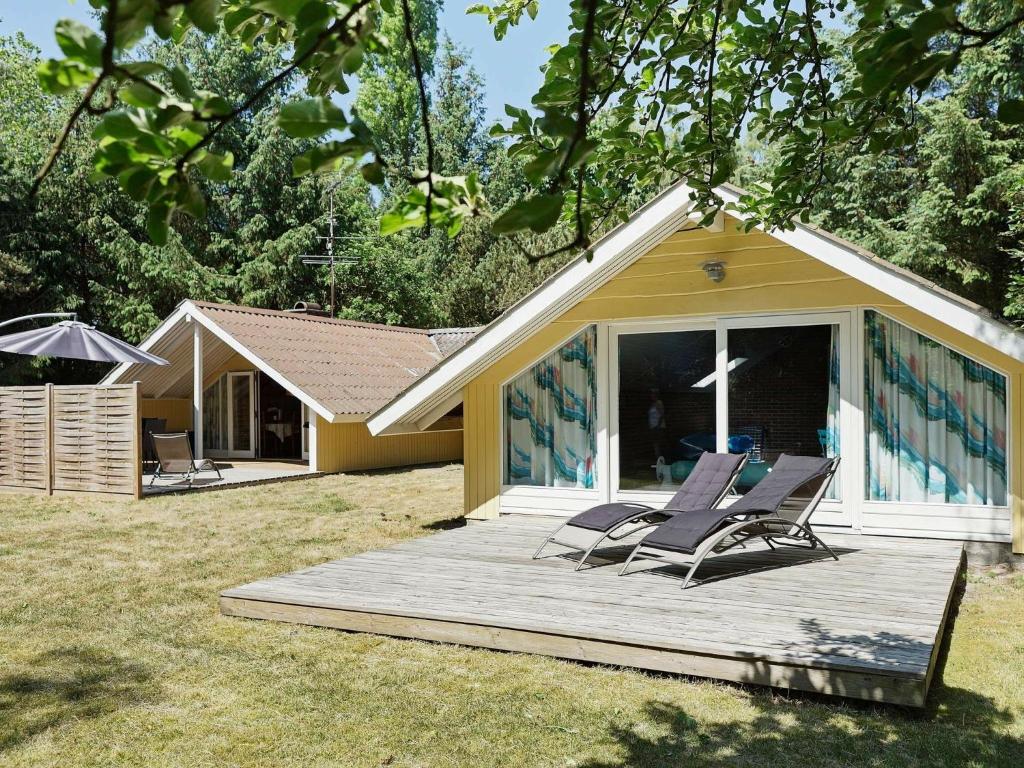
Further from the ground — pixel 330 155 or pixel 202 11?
pixel 202 11

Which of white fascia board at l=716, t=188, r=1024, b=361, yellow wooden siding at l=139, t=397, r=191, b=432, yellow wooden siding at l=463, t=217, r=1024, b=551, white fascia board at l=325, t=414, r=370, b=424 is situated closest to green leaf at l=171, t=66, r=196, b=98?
white fascia board at l=716, t=188, r=1024, b=361

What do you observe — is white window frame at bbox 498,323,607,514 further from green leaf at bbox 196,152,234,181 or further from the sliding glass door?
green leaf at bbox 196,152,234,181

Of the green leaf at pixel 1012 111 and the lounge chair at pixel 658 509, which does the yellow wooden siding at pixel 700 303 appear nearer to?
the lounge chair at pixel 658 509

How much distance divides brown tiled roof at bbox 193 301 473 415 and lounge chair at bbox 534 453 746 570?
9149mm

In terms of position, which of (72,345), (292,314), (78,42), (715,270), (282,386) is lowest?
(282,386)

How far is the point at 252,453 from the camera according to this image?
67.1 ft

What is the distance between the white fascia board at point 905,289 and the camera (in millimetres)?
7758

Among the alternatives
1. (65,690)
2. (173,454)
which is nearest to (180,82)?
(65,690)

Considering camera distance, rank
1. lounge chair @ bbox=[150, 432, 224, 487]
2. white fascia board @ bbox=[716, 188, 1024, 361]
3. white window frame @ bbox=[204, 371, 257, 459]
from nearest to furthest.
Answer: white fascia board @ bbox=[716, 188, 1024, 361] < lounge chair @ bbox=[150, 432, 224, 487] < white window frame @ bbox=[204, 371, 257, 459]

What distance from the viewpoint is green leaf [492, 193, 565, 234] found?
1449mm

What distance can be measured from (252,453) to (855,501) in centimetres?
1500

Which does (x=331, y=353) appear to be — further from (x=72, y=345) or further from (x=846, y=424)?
(x=846, y=424)

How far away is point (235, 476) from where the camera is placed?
1658 cm

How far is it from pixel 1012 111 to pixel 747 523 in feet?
18.1
